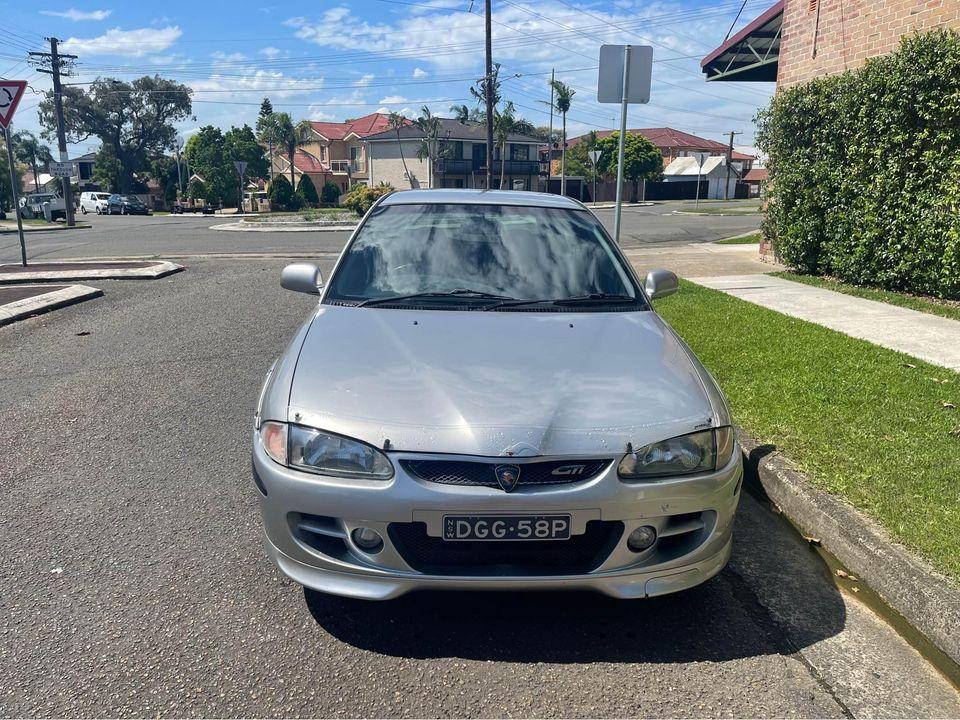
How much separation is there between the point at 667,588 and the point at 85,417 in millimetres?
4232

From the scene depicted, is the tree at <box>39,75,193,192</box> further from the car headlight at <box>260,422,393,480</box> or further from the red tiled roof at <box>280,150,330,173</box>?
the car headlight at <box>260,422,393,480</box>

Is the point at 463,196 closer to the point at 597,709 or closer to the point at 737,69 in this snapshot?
the point at 597,709

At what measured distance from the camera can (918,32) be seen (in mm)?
9359

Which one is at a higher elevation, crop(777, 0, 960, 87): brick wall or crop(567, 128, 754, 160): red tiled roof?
crop(567, 128, 754, 160): red tiled roof

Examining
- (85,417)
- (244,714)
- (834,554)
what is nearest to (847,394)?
(834,554)

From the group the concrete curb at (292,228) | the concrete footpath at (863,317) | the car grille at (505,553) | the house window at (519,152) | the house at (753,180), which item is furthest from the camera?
the house at (753,180)

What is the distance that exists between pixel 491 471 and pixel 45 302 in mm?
8629

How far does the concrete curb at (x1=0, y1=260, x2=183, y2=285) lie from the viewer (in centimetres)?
1163

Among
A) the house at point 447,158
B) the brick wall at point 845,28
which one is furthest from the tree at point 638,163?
the brick wall at point 845,28

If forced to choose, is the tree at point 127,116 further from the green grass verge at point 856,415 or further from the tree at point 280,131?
the green grass verge at point 856,415

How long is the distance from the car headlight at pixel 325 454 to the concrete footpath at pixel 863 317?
207 inches

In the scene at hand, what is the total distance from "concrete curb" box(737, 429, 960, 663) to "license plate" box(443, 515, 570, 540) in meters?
1.47

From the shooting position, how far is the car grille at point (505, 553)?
8.58 feet

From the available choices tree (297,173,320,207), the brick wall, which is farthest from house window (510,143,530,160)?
the brick wall
